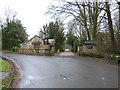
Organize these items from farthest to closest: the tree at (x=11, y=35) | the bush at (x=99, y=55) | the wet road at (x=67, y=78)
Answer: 1. the tree at (x=11, y=35)
2. the bush at (x=99, y=55)
3. the wet road at (x=67, y=78)

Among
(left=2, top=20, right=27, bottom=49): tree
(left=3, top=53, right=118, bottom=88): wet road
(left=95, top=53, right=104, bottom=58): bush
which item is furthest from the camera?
(left=2, top=20, right=27, bottom=49): tree

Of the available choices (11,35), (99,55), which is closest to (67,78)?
(99,55)

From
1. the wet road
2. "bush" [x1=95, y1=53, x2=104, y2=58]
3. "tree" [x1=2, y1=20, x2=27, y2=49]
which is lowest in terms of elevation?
the wet road

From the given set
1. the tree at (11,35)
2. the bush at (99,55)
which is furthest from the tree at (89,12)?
the tree at (11,35)

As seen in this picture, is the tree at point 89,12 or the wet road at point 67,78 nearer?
the wet road at point 67,78

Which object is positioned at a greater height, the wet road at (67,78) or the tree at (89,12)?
the tree at (89,12)

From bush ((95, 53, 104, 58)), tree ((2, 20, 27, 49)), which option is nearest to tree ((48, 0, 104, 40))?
bush ((95, 53, 104, 58))

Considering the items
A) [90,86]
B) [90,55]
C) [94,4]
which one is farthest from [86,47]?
[90,86]

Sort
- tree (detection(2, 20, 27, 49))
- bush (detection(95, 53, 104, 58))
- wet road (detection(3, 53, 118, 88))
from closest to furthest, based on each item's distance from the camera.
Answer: wet road (detection(3, 53, 118, 88))
bush (detection(95, 53, 104, 58))
tree (detection(2, 20, 27, 49))

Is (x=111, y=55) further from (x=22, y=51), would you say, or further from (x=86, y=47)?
(x=22, y=51)

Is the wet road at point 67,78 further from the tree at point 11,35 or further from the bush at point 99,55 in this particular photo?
the tree at point 11,35

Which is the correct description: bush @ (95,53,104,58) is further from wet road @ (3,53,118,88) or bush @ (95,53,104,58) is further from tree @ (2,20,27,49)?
tree @ (2,20,27,49)

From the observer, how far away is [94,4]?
1086 cm

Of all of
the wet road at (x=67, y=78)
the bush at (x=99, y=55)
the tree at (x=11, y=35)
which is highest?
the tree at (x=11, y=35)
